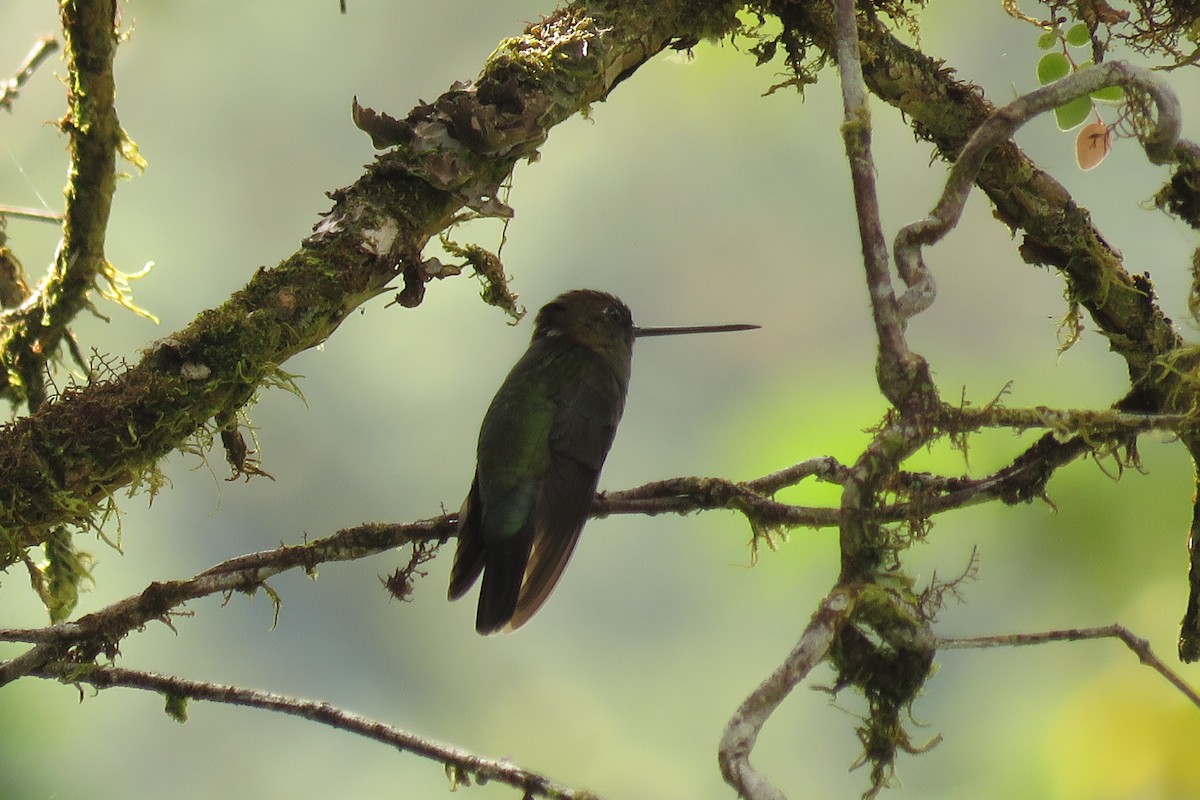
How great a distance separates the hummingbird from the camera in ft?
6.66

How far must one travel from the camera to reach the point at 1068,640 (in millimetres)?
1434

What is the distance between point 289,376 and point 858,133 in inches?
34.2

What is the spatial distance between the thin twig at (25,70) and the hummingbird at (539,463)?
119 centimetres

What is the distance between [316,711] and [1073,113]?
5.01 ft

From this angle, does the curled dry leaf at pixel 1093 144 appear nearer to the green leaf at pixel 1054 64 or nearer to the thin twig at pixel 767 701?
the green leaf at pixel 1054 64

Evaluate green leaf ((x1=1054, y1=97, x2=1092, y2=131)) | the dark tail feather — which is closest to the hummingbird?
the dark tail feather

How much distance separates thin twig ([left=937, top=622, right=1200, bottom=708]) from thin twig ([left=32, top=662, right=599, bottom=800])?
21.9 inches

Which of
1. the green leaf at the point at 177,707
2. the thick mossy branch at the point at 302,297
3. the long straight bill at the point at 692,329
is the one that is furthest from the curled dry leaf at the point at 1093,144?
the green leaf at the point at 177,707

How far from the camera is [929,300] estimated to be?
1.42 meters

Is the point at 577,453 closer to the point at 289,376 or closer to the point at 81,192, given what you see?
the point at 289,376

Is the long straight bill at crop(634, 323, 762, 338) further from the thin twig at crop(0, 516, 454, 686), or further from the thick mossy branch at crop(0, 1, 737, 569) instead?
the thin twig at crop(0, 516, 454, 686)

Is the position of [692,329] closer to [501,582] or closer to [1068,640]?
[501,582]

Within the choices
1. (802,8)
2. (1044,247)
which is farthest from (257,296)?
(1044,247)

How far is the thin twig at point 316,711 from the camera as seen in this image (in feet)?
4.78
